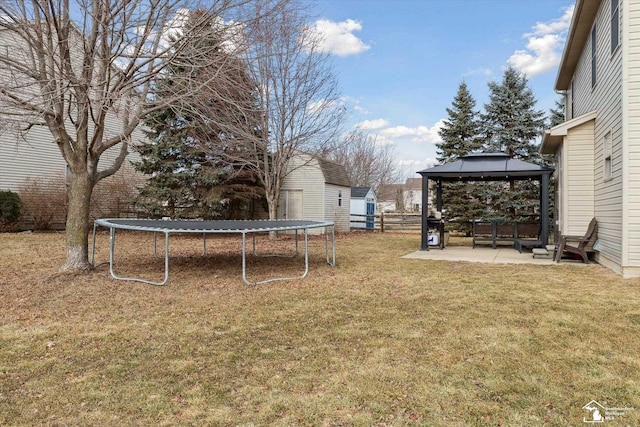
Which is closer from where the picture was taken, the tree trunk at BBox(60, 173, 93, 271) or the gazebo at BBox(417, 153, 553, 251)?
the tree trunk at BBox(60, 173, 93, 271)

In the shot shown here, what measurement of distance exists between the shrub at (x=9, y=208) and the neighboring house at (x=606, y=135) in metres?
15.3

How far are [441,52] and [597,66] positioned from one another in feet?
19.7

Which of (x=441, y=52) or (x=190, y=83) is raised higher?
(x=441, y=52)

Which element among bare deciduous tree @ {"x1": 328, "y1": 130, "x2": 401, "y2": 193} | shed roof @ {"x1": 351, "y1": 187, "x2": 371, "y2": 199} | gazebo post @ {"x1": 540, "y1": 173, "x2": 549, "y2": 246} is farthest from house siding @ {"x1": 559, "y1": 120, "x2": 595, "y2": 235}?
bare deciduous tree @ {"x1": 328, "y1": 130, "x2": 401, "y2": 193}

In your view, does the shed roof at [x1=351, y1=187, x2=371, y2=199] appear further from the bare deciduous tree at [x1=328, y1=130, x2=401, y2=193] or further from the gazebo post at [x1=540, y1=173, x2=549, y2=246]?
the gazebo post at [x1=540, y1=173, x2=549, y2=246]

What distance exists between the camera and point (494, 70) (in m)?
19.6

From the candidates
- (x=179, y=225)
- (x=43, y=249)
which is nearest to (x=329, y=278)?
(x=179, y=225)

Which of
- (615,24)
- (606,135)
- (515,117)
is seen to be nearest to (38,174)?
(606,135)

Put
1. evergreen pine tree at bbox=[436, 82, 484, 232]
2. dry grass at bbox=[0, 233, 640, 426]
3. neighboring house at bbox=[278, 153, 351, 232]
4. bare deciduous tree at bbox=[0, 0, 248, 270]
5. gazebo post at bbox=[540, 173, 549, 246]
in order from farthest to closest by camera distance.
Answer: evergreen pine tree at bbox=[436, 82, 484, 232] → neighboring house at bbox=[278, 153, 351, 232] → gazebo post at bbox=[540, 173, 549, 246] → bare deciduous tree at bbox=[0, 0, 248, 270] → dry grass at bbox=[0, 233, 640, 426]

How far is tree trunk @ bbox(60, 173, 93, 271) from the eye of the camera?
6.50 metres

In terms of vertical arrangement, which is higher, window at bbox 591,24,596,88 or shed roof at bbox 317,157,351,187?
window at bbox 591,24,596,88

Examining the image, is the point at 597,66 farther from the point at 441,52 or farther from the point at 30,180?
the point at 30,180

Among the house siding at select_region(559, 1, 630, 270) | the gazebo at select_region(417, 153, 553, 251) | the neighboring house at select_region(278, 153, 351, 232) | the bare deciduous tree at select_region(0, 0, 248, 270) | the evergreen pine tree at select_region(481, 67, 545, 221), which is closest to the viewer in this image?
the bare deciduous tree at select_region(0, 0, 248, 270)

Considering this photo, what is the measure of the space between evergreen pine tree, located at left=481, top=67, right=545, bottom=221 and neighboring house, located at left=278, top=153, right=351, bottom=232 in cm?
681
